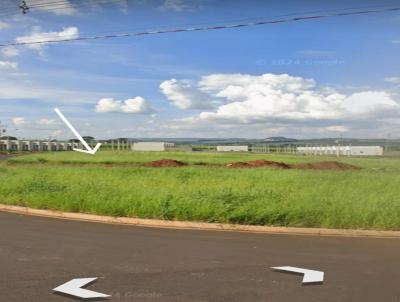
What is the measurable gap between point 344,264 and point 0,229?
6.51 meters

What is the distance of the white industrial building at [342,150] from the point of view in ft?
238

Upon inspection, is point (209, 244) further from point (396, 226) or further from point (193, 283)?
point (396, 226)

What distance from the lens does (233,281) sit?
5.68 metres

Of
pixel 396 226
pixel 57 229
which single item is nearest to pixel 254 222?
pixel 396 226

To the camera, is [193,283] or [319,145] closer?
[193,283]
